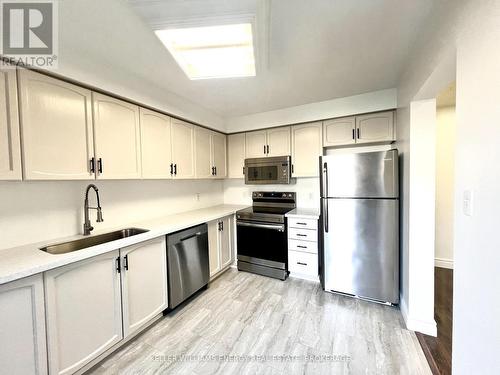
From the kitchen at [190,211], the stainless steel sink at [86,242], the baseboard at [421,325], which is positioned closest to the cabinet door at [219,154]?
the kitchen at [190,211]

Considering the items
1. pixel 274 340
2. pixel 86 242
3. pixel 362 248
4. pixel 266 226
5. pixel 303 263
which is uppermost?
pixel 86 242

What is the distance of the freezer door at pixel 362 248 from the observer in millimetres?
2139

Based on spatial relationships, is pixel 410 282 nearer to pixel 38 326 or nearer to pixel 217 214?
pixel 217 214

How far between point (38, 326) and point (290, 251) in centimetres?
239

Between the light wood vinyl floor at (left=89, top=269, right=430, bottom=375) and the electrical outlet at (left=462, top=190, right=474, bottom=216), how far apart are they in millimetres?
1299

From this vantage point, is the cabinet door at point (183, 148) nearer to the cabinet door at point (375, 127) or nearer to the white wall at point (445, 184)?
the cabinet door at point (375, 127)

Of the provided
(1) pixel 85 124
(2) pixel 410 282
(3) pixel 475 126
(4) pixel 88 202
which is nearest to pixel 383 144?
(2) pixel 410 282

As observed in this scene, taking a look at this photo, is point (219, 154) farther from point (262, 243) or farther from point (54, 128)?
point (54, 128)

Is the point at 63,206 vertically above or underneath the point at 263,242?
above

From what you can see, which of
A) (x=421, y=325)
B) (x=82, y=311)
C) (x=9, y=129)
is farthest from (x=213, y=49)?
(x=421, y=325)

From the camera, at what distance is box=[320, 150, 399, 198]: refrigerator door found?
2.10 m

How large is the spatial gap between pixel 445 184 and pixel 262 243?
2.76 meters

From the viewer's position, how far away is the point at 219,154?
3.42 m

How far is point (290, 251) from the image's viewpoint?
279cm
